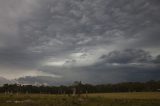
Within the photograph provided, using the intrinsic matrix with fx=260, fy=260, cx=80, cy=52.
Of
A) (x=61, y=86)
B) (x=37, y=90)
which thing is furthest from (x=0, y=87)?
(x=61, y=86)

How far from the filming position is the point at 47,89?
18575 centimetres

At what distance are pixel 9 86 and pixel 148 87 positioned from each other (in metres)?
98.8

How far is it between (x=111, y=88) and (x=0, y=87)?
3157 inches

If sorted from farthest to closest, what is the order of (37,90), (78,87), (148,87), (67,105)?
(37,90) < (148,87) < (78,87) < (67,105)

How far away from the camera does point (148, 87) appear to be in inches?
6806

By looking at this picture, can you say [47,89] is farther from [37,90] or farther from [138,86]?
[138,86]

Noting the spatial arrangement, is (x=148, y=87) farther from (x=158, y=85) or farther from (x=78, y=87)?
(x=78, y=87)

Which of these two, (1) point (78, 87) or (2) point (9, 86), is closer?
(1) point (78, 87)

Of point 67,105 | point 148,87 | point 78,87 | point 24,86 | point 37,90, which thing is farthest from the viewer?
point 24,86

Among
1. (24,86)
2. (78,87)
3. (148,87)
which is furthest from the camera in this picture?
(24,86)

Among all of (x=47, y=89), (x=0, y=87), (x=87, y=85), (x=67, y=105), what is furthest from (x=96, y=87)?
(x=67, y=105)

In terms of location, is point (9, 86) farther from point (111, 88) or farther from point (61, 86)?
point (111, 88)

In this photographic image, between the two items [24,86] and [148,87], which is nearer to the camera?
[148,87]

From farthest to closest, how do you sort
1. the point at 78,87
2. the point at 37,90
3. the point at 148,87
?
the point at 37,90, the point at 148,87, the point at 78,87
